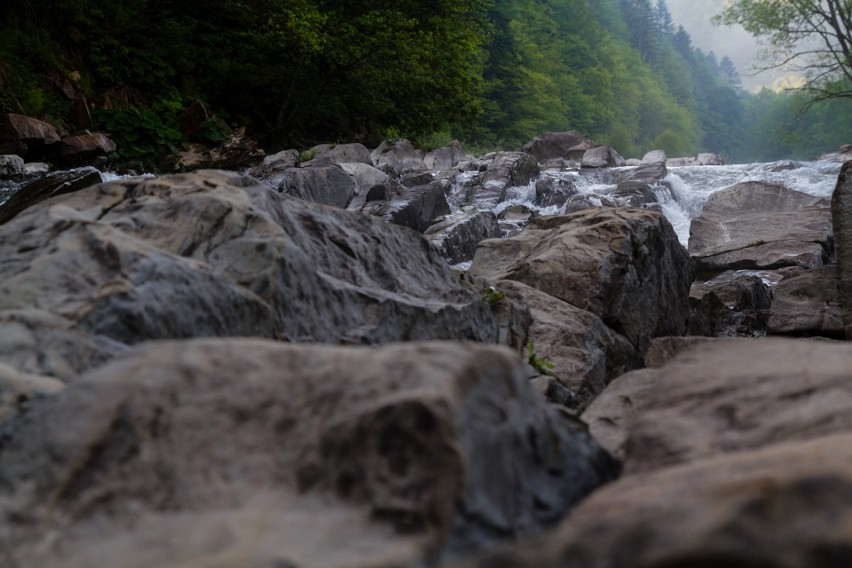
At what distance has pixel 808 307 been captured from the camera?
850 centimetres

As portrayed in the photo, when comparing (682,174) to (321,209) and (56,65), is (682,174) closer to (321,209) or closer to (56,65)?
(56,65)

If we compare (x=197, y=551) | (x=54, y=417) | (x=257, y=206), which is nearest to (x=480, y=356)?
(x=197, y=551)

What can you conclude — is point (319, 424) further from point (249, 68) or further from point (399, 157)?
point (249, 68)

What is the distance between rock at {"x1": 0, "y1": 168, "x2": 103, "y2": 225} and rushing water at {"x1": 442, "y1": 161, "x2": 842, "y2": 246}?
8922mm

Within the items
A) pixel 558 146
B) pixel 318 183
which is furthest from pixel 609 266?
pixel 558 146

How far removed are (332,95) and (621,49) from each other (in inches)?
2043

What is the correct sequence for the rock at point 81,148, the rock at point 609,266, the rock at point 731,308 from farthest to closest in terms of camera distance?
1. the rock at point 81,148
2. the rock at point 731,308
3. the rock at point 609,266

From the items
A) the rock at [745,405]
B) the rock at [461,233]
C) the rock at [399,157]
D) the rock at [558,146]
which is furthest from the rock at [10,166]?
the rock at [558,146]

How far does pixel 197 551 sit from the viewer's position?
1.50 m

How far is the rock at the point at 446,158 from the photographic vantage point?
2191cm

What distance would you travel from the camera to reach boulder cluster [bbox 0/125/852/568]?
148 centimetres

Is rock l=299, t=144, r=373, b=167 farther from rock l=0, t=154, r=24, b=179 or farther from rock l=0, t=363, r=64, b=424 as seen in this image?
rock l=0, t=363, r=64, b=424

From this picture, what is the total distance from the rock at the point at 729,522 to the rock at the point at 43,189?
851 cm

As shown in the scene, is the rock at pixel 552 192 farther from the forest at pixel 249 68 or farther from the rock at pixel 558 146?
the rock at pixel 558 146
